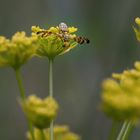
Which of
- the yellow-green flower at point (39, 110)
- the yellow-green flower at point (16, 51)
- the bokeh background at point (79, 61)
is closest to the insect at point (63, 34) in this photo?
the yellow-green flower at point (16, 51)

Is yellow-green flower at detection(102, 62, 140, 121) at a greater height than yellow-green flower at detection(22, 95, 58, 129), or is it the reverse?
yellow-green flower at detection(22, 95, 58, 129)

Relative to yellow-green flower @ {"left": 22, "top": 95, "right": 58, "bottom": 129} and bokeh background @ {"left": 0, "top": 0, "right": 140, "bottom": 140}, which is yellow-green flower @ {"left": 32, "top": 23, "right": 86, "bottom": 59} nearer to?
yellow-green flower @ {"left": 22, "top": 95, "right": 58, "bottom": 129}

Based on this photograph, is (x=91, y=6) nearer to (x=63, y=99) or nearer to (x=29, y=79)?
(x=63, y=99)

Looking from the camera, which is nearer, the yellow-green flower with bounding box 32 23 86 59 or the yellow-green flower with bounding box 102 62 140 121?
the yellow-green flower with bounding box 102 62 140 121

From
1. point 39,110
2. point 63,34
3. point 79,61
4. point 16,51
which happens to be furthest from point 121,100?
point 79,61

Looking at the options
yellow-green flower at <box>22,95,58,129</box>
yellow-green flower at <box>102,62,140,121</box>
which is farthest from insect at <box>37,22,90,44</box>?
yellow-green flower at <box>102,62,140,121</box>

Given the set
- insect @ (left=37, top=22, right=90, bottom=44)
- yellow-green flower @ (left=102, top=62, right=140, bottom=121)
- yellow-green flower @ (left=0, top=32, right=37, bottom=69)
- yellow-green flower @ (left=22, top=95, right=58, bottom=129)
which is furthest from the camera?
insect @ (left=37, top=22, right=90, bottom=44)

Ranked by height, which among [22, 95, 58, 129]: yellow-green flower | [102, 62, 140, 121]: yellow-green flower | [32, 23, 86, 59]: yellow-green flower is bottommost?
[102, 62, 140, 121]: yellow-green flower
